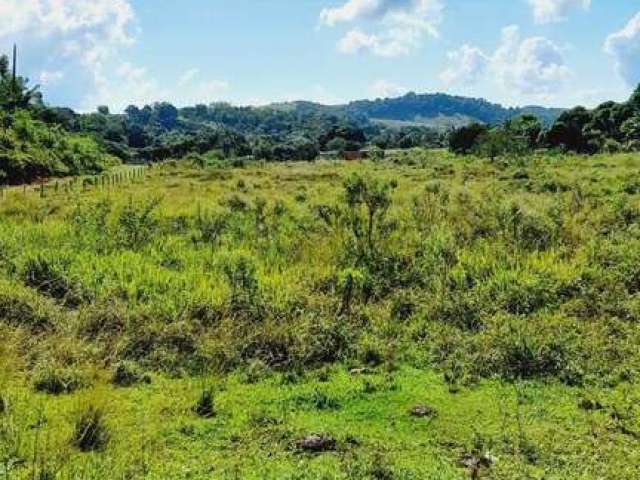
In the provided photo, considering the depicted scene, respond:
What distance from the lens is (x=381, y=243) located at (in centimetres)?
1733

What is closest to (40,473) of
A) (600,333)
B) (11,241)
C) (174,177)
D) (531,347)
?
(531,347)

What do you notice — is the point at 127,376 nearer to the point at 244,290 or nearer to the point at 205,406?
the point at 205,406

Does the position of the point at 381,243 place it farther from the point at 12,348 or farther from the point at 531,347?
the point at 12,348

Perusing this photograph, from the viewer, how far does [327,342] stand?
12.0m

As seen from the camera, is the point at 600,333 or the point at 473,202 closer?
the point at 600,333

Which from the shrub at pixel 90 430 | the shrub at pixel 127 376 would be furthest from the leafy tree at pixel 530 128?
the shrub at pixel 90 430

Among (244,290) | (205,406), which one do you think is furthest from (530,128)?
(205,406)

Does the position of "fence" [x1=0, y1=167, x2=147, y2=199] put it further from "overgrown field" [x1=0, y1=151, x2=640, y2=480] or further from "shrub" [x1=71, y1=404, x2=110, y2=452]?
"shrub" [x1=71, y1=404, x2=110, y2=452]

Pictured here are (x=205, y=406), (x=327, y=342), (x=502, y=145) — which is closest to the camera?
(x=205, y=406)

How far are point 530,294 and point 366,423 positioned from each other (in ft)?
19.7

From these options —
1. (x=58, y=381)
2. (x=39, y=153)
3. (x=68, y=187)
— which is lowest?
(x=58, y=381)

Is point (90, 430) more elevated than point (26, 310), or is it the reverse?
point (26, 310)

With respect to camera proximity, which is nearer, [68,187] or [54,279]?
[54,279]

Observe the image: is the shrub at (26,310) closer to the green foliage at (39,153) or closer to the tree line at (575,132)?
the green foliage at (39,153)
